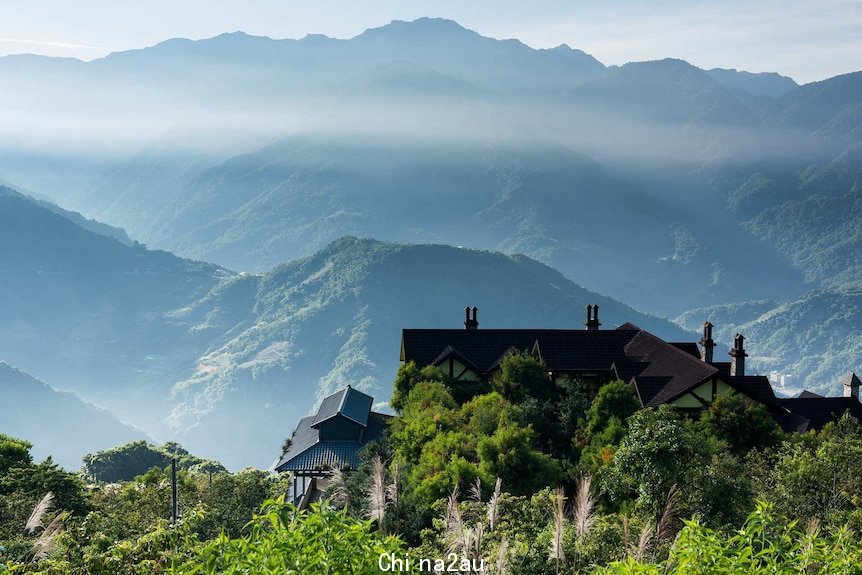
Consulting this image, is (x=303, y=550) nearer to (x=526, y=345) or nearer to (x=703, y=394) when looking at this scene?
(x=703, y=394)

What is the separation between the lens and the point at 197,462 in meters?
79.2

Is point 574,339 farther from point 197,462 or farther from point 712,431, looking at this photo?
point 197,462

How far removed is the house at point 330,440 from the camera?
150 feet

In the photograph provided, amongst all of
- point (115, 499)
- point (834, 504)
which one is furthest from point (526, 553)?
point (115, 499)

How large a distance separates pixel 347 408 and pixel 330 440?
102 inches

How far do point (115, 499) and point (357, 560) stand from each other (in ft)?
91.9

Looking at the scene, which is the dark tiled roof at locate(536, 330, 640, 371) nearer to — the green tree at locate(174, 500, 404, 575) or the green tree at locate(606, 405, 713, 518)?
the green tree at locate(606, 405, 713, 518)

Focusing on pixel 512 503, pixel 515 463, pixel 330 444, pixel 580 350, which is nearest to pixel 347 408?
pixel 330 444

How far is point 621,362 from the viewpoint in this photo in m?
39.4

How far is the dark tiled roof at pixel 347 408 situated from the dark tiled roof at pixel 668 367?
1680 centimetres

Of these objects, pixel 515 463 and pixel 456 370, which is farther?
pixel 456 370

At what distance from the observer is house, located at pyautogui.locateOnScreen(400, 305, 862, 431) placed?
114 feet

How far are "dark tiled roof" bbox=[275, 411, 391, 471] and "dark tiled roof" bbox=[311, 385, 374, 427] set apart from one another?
0.69 m

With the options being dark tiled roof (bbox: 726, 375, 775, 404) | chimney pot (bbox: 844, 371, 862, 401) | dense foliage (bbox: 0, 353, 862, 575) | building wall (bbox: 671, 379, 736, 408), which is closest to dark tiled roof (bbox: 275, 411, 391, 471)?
dense foliage (bbox: 0, 353, 862, 575)
